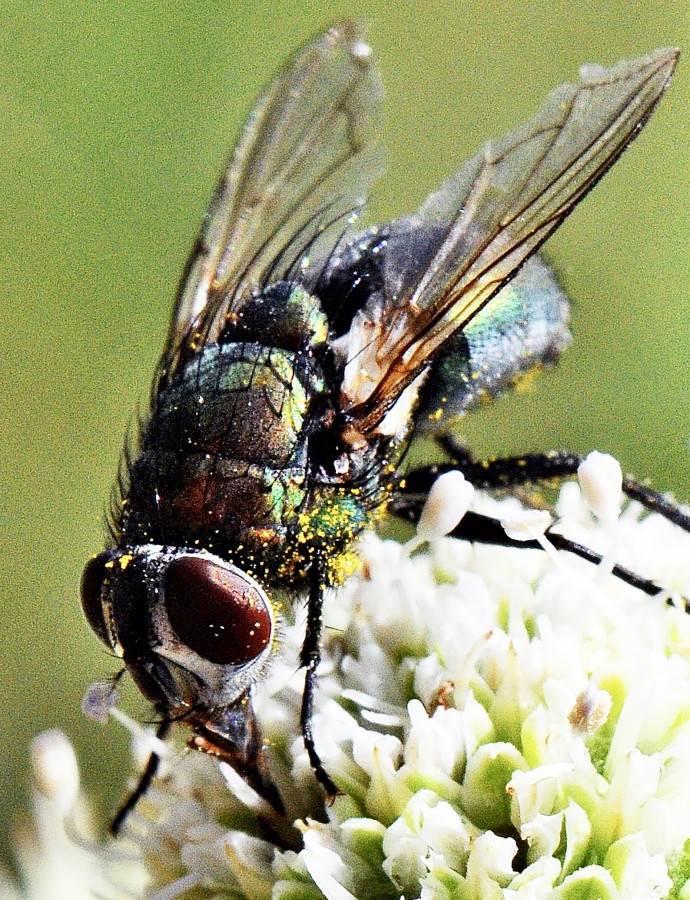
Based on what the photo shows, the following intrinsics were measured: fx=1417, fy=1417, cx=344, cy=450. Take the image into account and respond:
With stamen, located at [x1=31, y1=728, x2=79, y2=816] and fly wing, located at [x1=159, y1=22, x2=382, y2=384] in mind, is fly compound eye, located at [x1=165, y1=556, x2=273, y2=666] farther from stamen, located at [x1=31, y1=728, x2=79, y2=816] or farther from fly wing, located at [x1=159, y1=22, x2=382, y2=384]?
A: fly wing, located at [x1=159, y1=22, x2=382, y2=384]

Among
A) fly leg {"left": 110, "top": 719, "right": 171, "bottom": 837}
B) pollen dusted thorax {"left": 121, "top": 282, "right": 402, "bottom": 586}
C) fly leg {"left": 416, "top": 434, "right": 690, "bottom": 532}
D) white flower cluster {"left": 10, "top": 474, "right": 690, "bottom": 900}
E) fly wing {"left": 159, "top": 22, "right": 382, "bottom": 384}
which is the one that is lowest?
fly leg {"left": 110, "top": 719, "right": 171, "bottom": 837}

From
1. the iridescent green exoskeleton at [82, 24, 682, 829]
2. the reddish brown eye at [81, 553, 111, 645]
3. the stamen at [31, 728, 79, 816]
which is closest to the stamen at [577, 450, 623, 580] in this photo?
the iridescent green exoskeleton at [82, 24, 682, 829]

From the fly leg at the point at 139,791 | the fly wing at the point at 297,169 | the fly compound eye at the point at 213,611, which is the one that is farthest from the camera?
the fly wing at the point at 297,169

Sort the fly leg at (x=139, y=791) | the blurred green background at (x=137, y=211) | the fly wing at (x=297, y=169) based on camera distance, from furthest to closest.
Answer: the blurred green background at (x=137, y=211), the fly wing at (x=297, y=169), the fly leg at (x=139, y=791)

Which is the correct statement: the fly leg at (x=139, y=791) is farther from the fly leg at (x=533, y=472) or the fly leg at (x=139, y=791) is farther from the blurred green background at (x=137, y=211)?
the blurred green background at (x=137, y=211)

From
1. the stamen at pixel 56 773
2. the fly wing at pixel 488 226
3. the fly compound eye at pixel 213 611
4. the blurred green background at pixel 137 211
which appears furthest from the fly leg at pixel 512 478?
the blurred green background at pixel 137 211

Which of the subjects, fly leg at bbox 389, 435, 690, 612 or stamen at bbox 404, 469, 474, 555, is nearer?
stamen at bbox 404, 469, 474, 555

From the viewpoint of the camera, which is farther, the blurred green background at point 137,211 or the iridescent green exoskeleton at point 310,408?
the blurred green background at point 137,211
